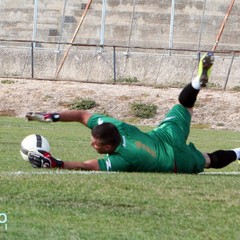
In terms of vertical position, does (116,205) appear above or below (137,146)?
above

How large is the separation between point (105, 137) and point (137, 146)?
423 mm

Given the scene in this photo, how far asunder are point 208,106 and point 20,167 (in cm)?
2232

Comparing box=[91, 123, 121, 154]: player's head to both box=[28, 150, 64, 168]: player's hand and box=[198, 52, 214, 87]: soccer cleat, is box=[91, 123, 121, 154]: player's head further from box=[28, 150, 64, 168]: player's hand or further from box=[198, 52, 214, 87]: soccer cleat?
box=[198, 52, 214, 87]: soccer cleat

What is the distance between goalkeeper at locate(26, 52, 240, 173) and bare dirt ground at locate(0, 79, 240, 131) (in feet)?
65.7

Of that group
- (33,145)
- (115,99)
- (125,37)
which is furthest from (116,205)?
(125,37)

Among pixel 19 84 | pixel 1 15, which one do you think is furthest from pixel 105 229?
pixel 1 15

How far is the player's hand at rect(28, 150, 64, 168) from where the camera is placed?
39.2 feet

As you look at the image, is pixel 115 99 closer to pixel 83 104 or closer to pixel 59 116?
pixel 83 104

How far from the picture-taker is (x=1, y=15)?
153 feet

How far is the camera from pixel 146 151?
11.6 metres

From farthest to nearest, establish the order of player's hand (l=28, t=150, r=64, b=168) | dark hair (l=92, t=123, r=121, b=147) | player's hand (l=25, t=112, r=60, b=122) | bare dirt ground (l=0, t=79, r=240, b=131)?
bare dirt ground (l=0, t=79, r=240, b=131) → player's hand (l=28, t=150, r=64, b=168) → player's hand (l=25, t=112, r=60, b=122) → dark hair (l=92, t=123, r=121, b=147)

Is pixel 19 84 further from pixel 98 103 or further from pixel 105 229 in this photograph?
pixel 105 229

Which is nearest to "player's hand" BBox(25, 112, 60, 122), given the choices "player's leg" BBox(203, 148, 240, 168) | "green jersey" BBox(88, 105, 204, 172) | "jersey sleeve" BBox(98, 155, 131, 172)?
"green jersey" BBox(88, 105, 204, 172)

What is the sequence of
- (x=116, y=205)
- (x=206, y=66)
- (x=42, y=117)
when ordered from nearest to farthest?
1. (x=116, y=205)
2. (x=42, y=117)
3. (x=206, y=66)
